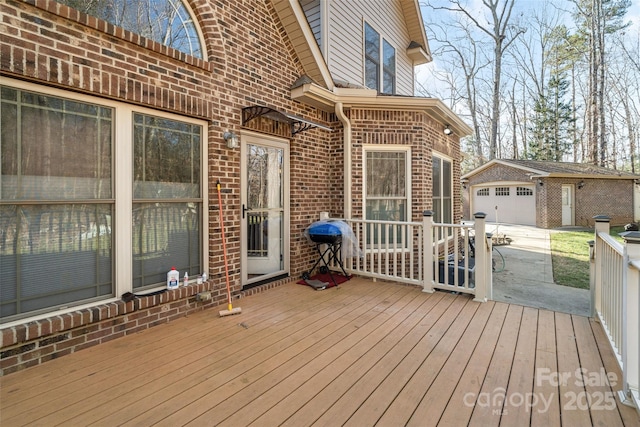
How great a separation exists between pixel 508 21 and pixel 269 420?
21.7 m

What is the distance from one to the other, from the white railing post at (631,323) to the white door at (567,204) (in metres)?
16.4

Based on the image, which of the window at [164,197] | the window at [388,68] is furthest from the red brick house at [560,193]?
the window at [164,197]

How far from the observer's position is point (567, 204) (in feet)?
50.3

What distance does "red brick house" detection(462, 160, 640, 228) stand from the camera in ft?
47.9

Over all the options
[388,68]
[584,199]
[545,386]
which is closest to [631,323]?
[545,386]

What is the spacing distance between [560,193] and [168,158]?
1749cm

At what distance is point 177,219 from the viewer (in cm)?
326

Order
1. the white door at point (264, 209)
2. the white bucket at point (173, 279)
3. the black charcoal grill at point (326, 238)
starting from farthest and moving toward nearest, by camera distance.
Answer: the black charcoal grill at point (326, 238) < the white door at point (264, 209) < the white bucket at point (173, 279)

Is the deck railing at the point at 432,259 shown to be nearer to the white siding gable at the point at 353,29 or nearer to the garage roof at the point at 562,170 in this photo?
the white siding gable at the point at 353,29

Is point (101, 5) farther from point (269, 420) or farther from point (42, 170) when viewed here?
point (269, 420)

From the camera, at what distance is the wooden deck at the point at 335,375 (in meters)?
1.80

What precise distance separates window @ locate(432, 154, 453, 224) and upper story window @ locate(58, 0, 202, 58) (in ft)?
15.2

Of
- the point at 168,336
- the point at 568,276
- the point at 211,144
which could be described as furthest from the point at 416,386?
the point at 568,276

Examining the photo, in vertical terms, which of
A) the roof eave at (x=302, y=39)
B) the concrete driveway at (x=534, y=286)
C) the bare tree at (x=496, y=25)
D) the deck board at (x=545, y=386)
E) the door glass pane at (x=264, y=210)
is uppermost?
the bare tree at (x=496, y=25)
